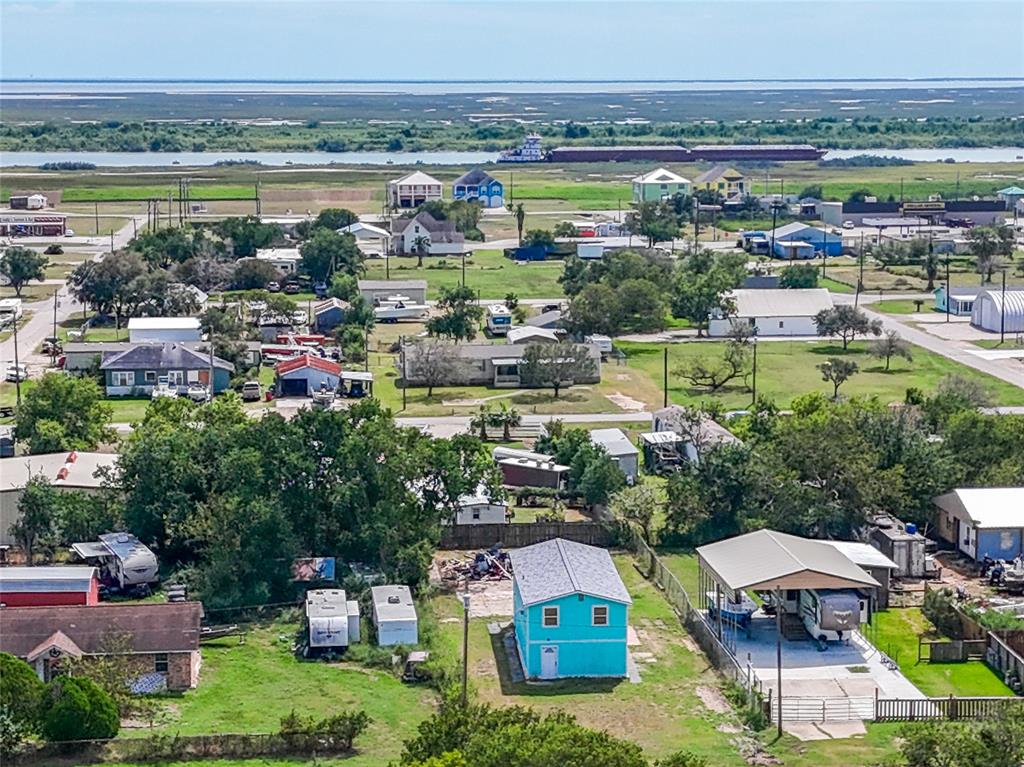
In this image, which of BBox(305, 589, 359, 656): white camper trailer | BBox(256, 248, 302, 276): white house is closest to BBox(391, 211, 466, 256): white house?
BBox(256, 248, 302, 276): white house

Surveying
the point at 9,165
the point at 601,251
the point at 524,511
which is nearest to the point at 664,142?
the point at 9,165

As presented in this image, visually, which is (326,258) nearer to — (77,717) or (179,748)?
(77,717)

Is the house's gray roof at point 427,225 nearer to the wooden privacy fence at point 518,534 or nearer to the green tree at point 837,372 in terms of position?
the green tree at point 837,372

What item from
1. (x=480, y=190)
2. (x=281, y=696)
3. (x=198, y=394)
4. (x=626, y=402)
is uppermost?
(x=480, y=190)

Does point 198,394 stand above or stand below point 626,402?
above

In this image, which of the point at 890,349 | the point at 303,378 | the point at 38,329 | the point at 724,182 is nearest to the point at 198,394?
the point at 303,378

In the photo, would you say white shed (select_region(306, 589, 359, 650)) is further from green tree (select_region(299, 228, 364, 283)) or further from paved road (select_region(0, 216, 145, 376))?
green tree (select_region(299, 228, 364, 283))

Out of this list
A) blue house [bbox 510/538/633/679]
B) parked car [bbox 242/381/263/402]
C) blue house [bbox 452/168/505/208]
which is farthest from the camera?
blue house [bbox 452/168/505/208]
